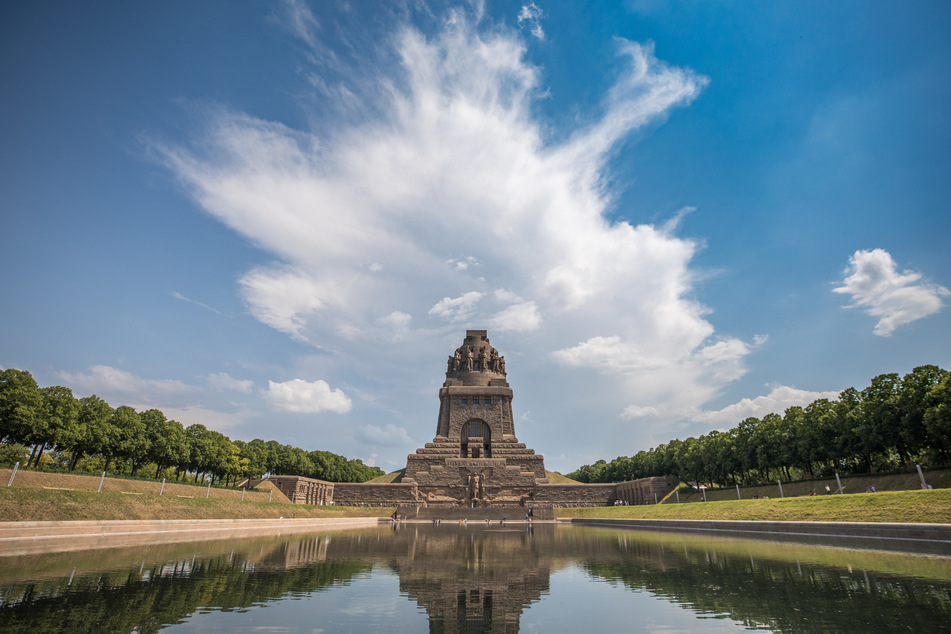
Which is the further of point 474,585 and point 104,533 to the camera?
point 104,533

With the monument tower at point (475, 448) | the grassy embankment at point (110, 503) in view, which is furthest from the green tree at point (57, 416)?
the monument tower at point (475, 448)

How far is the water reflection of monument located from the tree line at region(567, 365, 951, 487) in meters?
29.4

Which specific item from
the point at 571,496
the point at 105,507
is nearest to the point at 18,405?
the point at 105,507

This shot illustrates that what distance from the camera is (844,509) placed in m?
21.7

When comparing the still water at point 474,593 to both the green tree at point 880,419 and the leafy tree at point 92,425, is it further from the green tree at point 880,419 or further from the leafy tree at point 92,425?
the leafy tree at point 92,425

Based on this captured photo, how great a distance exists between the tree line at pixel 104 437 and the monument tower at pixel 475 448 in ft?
72.4

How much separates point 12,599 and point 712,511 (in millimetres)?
34221

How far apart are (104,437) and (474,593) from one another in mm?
44373

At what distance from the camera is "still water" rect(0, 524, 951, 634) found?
698 centimetres

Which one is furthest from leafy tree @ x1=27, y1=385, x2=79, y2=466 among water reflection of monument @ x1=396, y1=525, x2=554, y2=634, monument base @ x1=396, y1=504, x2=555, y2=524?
water reflection of monument @ x1=396, y1=525, x2=554, y2=634

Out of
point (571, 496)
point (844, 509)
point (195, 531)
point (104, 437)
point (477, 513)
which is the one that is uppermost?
point (104, 437)

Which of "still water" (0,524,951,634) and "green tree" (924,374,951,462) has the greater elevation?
"green tree" (924,374,951,462)

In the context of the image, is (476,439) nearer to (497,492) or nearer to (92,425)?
(497,492)

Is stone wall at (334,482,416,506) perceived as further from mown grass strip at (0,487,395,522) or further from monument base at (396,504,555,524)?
mown grass strip at (0,487,395,522)
